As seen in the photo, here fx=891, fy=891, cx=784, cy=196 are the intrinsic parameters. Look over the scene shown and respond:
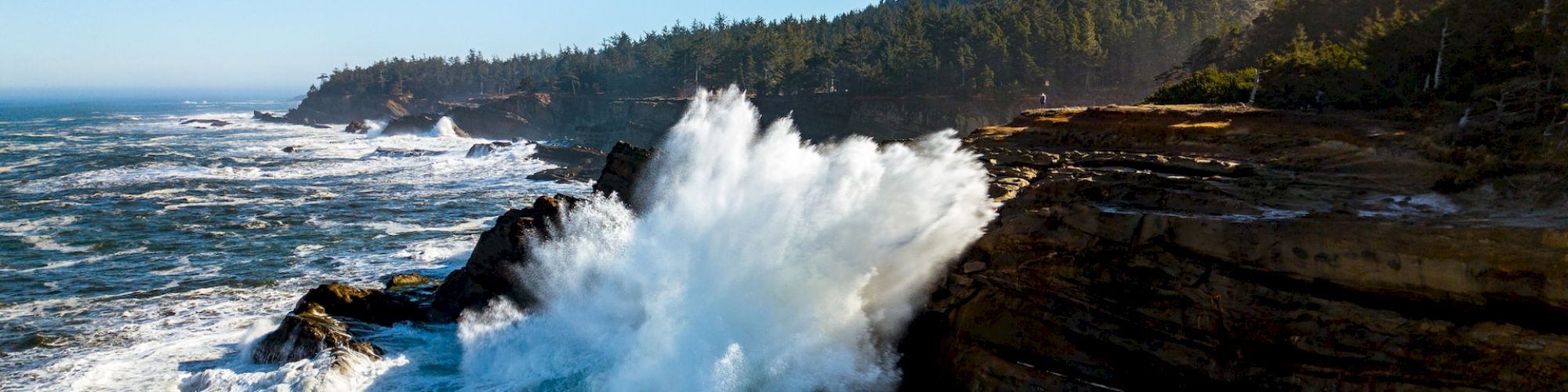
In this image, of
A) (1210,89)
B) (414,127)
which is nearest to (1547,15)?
(1210,89)

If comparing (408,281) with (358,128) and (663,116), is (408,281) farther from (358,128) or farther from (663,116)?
(358,128)

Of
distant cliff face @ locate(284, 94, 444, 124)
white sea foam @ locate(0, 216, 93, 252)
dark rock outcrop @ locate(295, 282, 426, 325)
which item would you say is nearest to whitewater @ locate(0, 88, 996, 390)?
white sea foam @ locate(0, 216, 93, 252)

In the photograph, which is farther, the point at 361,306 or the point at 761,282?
the point at 361,306

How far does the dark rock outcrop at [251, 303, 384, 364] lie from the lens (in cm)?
1547

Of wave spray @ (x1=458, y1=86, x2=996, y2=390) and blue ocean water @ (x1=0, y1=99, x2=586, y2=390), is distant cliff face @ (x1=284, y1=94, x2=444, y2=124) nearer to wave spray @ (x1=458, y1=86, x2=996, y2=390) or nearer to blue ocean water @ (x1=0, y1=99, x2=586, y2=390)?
blue ocean water @ (x1=0, y1=99, x2=586, y2=390)

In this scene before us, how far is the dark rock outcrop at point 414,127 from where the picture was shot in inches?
3214

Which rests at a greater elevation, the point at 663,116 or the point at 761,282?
the point at 663,116

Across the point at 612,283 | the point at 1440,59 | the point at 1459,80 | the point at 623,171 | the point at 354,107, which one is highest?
the point at 1440,59

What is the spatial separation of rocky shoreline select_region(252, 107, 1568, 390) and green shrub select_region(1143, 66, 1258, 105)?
8.87 m

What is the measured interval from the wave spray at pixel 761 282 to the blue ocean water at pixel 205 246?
208 centimetres

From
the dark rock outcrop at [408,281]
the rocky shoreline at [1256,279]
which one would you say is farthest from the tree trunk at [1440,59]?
the dark rock outcrop at [408,281]

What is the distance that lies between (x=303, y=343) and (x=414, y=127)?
73.1 meters

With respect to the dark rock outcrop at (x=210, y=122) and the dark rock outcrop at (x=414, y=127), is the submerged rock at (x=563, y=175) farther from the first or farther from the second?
the dark rock outcrop at (x=210, y=122)

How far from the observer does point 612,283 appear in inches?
677
